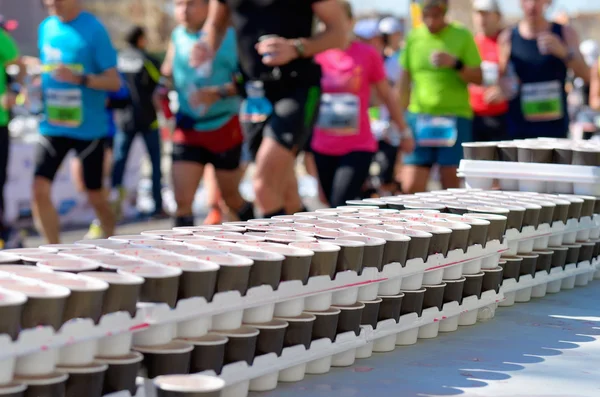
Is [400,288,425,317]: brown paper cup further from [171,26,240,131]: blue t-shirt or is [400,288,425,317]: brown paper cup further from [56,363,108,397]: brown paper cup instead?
[171,26,240,131]: blue t-shirt

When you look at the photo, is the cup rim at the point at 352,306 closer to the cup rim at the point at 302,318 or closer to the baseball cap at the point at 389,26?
the cup rim at the point at 302,318

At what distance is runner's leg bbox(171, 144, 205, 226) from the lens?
632 cm

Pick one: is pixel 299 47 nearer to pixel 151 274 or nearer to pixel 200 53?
pixel 200 53

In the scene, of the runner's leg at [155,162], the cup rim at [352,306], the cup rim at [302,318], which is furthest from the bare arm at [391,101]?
the cup rim at [302,318]

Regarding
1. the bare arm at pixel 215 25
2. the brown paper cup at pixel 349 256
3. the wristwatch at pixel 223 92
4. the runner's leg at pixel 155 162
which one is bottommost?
the runner's leg at pixel 155 162

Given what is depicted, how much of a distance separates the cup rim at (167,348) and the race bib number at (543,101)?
540cm

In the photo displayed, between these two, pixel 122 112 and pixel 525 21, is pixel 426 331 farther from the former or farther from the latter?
pixel 122 112

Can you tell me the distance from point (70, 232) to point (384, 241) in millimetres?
7549

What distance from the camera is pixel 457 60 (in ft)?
23.7

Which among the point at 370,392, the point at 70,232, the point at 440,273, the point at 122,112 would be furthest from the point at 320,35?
the point at 122,112

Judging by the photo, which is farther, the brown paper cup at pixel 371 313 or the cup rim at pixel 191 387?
the brown paper cup at pixel 371 313

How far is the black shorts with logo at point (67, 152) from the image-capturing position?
21.8ft

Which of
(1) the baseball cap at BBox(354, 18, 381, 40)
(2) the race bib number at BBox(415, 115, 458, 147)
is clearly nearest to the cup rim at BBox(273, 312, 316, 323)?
(2) the race bib number at BBox(415, 115, 458, 147)

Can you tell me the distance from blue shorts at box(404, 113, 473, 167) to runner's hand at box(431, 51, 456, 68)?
1.14ft
